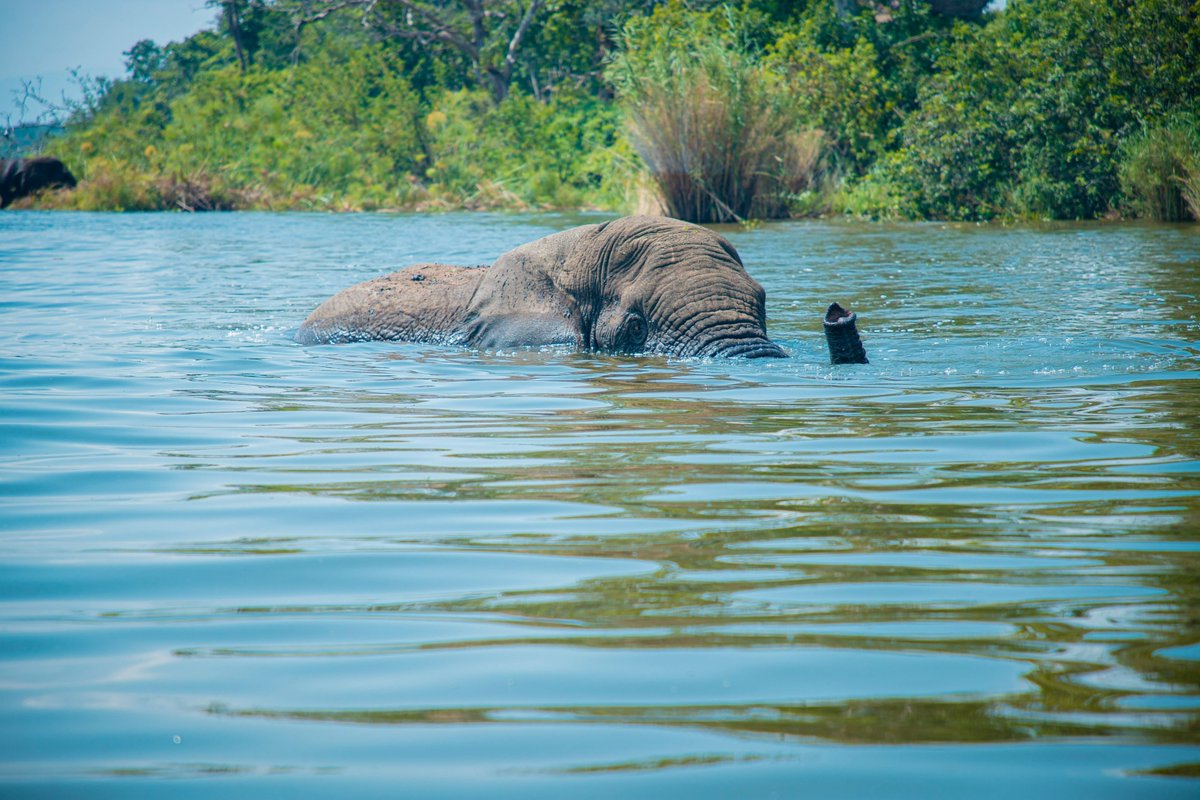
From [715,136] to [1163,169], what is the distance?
24.0 ft

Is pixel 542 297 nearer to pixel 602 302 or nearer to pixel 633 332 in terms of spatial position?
pixel 602 302

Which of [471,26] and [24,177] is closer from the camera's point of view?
[24,177]

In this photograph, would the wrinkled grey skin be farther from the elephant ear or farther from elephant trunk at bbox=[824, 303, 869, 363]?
elephant trunk at bbox=[824, 303, 869, 363]

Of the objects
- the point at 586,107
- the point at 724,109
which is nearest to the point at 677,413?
the point at 724,109

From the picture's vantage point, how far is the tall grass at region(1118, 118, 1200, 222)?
19.1m

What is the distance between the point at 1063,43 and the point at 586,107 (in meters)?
22.5

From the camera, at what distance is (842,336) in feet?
21.6

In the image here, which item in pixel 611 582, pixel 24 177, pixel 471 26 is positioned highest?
pixel 471 26

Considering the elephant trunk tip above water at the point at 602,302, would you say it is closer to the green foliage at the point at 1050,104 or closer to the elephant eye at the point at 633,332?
the elephant eye at the point at 633,332

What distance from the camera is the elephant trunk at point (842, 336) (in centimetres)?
650

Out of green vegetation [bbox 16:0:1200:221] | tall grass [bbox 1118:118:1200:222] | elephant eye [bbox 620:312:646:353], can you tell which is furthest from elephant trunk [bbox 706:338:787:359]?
tall grass [bbox 1118:118:1200:222]

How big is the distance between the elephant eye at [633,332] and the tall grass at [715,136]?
13.5 meters

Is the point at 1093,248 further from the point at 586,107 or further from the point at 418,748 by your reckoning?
the point at 586,107

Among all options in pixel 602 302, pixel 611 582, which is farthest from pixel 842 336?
pixel 611 582
